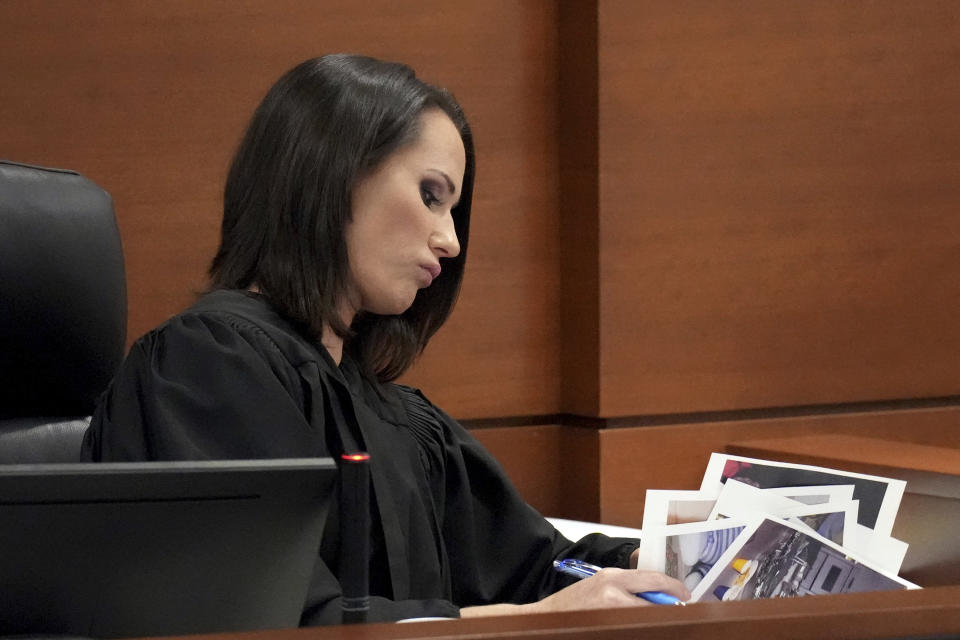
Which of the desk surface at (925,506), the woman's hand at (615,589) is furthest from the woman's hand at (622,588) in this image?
the desk surface at (925,506)

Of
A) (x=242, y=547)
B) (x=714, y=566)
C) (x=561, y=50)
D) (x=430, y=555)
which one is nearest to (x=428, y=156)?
(x=430, y=555)

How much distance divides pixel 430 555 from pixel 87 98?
1.03m

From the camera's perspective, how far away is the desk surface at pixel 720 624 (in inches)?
32.2

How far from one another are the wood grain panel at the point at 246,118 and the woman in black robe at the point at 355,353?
0.44 m

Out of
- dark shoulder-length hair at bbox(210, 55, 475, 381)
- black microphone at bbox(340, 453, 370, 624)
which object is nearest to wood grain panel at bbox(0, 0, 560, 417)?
dark shoulder-length hair at bbox(210, 55, 475, 381)

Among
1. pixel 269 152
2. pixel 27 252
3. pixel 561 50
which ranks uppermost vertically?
pixel 561 50

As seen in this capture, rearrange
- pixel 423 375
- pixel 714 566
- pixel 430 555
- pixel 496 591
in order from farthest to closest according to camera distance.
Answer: pixel 423 375 → pixel 496 591 → pixel 430 555 → pixel 714 566

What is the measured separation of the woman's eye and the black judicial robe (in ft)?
0.90

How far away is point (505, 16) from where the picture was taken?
2588 millimetres

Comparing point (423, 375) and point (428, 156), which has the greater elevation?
point (428, 156)

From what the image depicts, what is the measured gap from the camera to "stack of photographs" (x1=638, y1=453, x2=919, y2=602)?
4.57ft

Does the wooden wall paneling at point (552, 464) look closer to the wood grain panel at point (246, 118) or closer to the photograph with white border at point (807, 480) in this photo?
the wood grain panel at point (246, 118)

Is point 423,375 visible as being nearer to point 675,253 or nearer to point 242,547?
point 675,253

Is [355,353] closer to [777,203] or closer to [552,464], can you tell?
[552,464]
